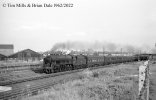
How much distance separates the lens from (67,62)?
91.7 ft

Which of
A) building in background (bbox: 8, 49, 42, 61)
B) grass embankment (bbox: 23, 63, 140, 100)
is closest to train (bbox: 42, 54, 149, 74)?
grass embankment (bbox: 23, 63, 140, 100)

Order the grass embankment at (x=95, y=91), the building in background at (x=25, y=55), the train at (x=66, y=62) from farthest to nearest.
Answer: the building in background at (x=25, y=55), the train at (x=66, y=62), the grass embankment at (x=95, y=91)

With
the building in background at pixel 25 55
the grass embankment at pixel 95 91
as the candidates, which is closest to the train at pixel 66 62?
the grass embankment at pixel 95 91

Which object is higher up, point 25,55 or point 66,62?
point 25,55

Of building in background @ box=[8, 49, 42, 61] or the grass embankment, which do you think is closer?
the grass embankment

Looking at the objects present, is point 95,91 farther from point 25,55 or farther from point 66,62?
point 25,55

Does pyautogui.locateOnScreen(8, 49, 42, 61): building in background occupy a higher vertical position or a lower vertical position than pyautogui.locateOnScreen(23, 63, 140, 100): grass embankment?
higher

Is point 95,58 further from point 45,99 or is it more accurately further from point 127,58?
point 45,99

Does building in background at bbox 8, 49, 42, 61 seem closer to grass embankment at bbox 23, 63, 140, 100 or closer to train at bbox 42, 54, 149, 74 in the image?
train at bbox 42, 54, 149, 74

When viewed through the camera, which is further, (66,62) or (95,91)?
(66,62)

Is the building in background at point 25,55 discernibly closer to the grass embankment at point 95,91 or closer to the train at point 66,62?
the train at point 66,62

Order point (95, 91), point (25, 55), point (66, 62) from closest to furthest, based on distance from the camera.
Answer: point (95, 91) < point (66, 62) < point (25, 55)

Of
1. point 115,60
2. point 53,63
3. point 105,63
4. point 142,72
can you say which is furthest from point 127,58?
point 142,72

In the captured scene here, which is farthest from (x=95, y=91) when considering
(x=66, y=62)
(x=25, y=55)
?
(x=25, y=55)
